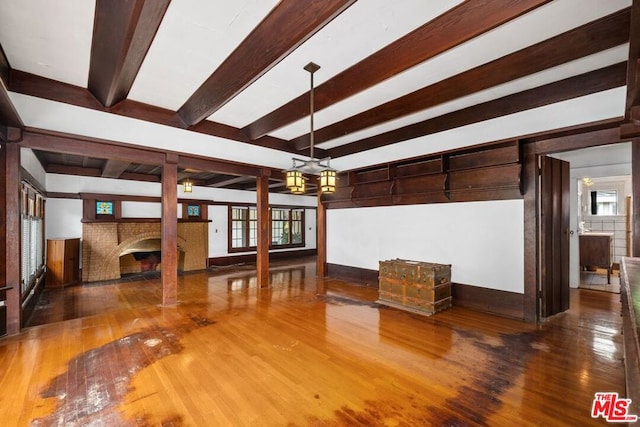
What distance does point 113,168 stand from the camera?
6.20 meters

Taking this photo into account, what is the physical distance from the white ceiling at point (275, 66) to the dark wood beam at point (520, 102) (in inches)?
3.6

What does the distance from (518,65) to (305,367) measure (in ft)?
11.7

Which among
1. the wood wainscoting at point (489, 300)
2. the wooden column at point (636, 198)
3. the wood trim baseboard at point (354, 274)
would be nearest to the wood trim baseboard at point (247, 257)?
the wood trim baseboard at point (354, 274)

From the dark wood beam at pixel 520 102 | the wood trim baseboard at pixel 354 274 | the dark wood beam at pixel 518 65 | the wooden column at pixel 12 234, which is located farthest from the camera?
the wood trim baseboard at pixel 354 274

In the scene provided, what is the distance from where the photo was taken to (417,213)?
17.9 feet

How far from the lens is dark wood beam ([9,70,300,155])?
10.4 feet

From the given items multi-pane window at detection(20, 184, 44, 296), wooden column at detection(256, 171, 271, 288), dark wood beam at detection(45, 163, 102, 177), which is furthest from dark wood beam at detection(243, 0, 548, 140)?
dark wood beam at detection(45, 163, 102, 177)

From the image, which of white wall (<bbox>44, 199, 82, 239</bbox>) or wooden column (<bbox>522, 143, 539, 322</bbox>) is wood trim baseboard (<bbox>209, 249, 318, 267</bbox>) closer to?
white wall (<bbox>44, 199, 82, 239</bbox>)

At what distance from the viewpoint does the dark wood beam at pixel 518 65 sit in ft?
7.51

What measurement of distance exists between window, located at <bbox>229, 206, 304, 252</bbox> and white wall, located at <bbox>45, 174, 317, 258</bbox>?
1.00 ft

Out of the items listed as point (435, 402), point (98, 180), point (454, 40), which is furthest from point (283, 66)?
point (98, 180)

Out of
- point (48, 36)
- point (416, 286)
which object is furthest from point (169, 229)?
point (416, 286)

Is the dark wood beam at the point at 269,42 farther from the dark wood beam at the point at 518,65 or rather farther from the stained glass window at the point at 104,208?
the stained glass window at the point at 104,208

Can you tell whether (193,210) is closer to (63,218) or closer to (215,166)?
(63,218)
